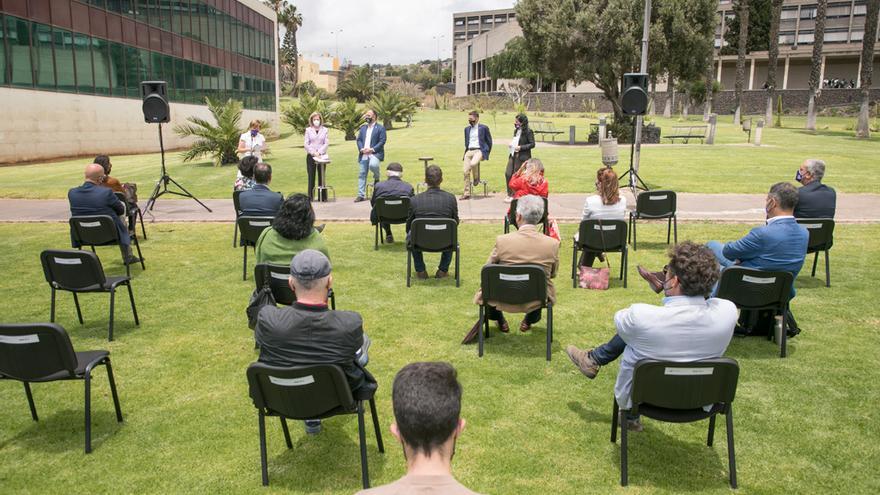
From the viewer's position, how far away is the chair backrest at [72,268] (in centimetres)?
573

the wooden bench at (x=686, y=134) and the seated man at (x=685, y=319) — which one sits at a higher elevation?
the wooden bench at (x=686, y=134)

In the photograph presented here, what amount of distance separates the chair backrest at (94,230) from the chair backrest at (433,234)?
11.7 ft

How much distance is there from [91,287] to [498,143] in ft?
78.7

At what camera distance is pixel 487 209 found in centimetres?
1284

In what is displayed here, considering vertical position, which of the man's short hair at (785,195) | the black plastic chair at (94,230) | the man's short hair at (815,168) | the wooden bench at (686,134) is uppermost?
the wooden bench at (686,134)

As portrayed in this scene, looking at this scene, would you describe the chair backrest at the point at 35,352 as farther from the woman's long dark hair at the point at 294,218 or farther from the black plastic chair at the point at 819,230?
the black plastic chair at the point at 819,230

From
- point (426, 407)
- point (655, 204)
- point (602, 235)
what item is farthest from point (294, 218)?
point (655, 204)

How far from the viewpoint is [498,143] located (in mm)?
28656

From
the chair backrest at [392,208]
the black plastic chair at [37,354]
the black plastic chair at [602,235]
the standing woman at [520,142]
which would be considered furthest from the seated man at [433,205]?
the standing woman at [520,142]

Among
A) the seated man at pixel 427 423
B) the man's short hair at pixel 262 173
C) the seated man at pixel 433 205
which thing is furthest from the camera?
the seated man at pixel 433 205

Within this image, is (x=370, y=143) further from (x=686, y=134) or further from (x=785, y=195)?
(x=686, y=134)

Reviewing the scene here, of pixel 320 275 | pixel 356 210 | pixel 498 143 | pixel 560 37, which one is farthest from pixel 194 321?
pixel 560 37

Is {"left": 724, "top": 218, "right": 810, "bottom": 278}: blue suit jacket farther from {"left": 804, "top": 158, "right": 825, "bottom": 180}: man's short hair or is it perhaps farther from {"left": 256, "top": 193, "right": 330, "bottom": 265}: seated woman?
{"left": 256, "top": 193, "right": 330, "bottom": 265}: seated woman

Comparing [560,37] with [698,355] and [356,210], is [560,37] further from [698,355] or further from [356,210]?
[698,355]
